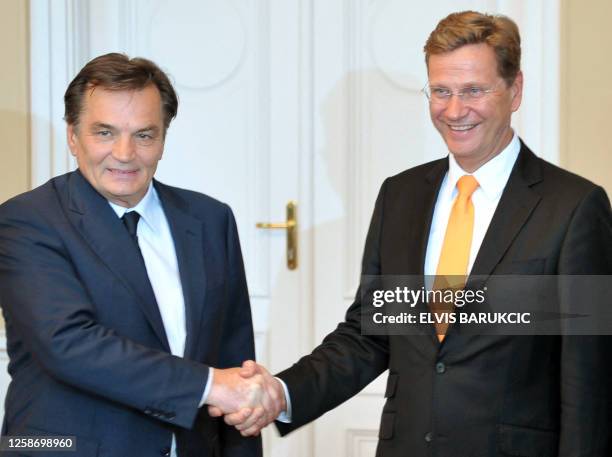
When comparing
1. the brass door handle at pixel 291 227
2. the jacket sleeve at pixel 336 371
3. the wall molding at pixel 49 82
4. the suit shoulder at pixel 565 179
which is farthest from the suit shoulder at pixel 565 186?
the wall molding at pixel 49 82

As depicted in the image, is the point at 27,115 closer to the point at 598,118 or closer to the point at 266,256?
the point at 266,256

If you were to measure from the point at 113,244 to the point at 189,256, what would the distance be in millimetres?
197

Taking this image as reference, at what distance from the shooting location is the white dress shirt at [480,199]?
2242mm

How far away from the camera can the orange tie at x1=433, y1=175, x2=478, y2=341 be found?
221cm

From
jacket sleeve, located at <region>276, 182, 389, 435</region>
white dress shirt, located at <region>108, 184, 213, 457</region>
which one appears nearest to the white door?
jacket sleeve, located at <region>276, 182, 389, 435</region>

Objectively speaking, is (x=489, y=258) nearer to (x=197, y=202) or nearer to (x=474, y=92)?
(x=474, y=92)

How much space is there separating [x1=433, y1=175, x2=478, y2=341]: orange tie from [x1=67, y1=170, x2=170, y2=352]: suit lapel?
0.65 metres

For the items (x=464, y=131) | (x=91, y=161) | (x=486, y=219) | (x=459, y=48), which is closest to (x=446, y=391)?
(x=486, y=219)

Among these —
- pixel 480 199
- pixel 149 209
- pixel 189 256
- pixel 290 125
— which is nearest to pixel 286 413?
pixel 189 256

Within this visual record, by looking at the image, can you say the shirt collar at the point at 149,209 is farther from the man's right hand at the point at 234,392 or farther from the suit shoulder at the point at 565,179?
the suit shoulder at the point at 565,179

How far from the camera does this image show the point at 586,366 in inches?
81.8

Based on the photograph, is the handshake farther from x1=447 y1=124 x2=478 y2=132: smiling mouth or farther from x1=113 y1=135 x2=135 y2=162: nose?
x1=447 y1=124 x2=478 y2=132: smiling mouth

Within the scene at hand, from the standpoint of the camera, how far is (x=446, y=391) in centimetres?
217

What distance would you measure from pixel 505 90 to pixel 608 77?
4.72 feet
